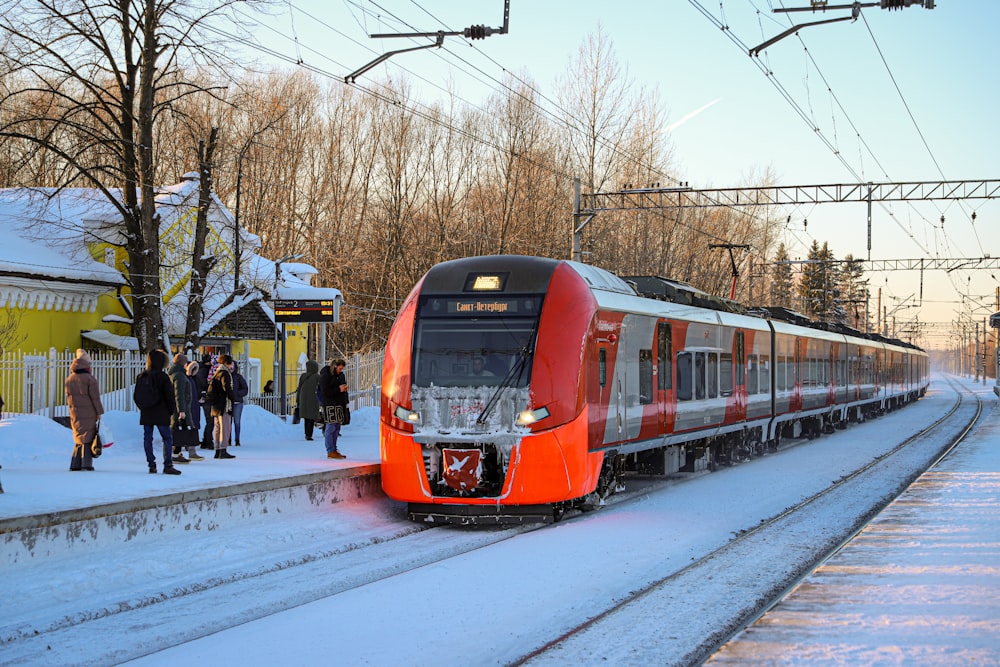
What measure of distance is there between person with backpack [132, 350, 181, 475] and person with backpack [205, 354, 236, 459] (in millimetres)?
2888

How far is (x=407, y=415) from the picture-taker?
13266 millimetres

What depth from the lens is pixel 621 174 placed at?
52781 millimetres

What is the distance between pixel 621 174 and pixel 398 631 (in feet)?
152

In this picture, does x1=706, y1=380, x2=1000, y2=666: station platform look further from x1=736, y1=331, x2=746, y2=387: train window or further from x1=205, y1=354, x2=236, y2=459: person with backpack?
x1=205, y1=354, x2=236, y2=459: person with backpack

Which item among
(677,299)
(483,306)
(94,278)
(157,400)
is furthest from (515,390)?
(94,278)

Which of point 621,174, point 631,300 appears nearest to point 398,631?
point 631,300

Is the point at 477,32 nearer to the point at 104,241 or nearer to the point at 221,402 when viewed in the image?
the point at 221,402

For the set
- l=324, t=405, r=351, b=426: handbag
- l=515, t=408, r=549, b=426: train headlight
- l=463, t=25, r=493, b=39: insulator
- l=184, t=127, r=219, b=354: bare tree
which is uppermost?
l=463, t=25, r=493, b=39: insulator

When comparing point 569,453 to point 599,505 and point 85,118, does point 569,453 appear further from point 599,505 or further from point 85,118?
point 85,118

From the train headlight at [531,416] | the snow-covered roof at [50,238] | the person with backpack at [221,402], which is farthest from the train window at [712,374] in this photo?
the snow-covered roof at [50,238]

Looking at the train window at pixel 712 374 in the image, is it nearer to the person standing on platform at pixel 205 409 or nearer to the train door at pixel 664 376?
the train door at pixel 664 376

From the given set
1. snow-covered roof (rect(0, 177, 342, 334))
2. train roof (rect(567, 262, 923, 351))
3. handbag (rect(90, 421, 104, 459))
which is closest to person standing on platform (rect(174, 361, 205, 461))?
handbag (rect(90, 421, 104, 459))

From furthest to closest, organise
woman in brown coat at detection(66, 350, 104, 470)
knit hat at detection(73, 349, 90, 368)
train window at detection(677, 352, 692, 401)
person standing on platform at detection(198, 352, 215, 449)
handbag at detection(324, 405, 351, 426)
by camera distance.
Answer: person standing on platform at detection(198, 352, 215, 449)
train window at detection(677, 352, 692, 401)
handbag at detection(324, 405, 351, 426)
knit hat at detection(73, 349, 90, 368)
woman in brown coat at detection(66, 350, 104, 470)

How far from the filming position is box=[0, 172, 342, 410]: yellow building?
24.5 meters
